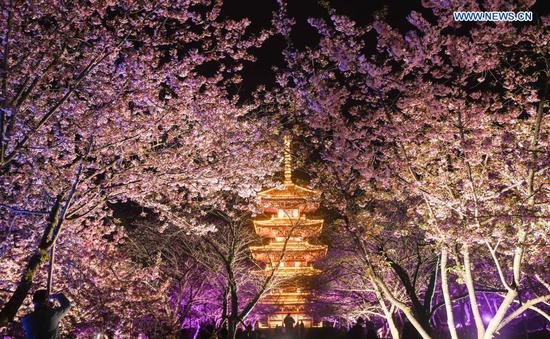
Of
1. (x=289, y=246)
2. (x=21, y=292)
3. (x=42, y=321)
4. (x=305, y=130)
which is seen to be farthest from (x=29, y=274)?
(x=289, y=246)

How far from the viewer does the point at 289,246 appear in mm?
31312

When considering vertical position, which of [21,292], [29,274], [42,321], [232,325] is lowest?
[232,325]

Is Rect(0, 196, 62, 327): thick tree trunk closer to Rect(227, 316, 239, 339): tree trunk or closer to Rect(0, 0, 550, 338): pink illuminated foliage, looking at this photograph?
Rect(0, 0, 550, 338): pink illuminated foliage

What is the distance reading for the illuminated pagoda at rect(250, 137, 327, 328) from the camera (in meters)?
30.8

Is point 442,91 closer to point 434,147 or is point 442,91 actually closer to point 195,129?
point 434,147

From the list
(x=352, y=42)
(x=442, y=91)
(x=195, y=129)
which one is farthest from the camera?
(x=195, y=129)

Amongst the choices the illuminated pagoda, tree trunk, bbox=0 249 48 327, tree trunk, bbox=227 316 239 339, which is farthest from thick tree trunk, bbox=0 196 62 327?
the illuminated pagoda

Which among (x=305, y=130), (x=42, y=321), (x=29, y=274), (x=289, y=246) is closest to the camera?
(x=42, y=321)

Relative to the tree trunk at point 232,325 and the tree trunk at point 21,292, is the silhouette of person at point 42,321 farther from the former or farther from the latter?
the tree trunk at point 232,325

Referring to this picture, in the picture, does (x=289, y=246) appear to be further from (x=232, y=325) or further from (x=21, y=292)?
(x=21, y=292)

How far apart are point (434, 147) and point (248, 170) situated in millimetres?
4585

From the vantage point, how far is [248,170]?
11.4 m

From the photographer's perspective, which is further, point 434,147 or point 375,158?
point 375,158

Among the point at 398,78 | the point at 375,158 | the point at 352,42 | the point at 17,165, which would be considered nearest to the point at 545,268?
the point at 375,158
